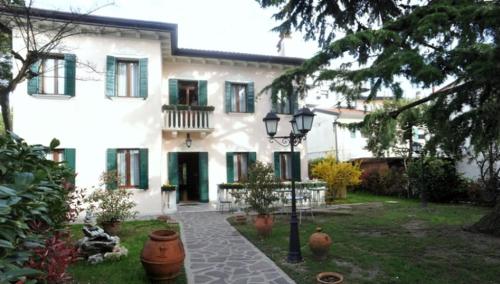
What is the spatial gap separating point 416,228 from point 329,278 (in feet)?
18.0

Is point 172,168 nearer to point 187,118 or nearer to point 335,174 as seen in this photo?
point 187,118

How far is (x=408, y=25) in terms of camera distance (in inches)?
212

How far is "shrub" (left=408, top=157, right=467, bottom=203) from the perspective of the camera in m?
16.2

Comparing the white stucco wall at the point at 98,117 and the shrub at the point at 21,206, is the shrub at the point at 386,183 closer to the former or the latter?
the white stucco wall at the point at 98,117

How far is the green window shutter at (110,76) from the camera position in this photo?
12.9 metres

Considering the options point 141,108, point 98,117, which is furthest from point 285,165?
point 98,117

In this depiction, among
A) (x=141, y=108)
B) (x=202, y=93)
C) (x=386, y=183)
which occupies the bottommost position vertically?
(x=386, y=183)

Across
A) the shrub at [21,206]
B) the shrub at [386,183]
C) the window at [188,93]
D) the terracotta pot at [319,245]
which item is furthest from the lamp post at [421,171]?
the shrub at [21,206]

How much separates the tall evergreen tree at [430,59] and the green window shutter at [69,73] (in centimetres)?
716

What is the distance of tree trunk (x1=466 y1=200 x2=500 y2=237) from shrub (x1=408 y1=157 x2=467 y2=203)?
7126 millimetres

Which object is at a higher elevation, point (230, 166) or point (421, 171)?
point (230, 166)

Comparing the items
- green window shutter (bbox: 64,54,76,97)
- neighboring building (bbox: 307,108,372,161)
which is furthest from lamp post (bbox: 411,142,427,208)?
green window shutter (bbox: 64,54,76,97)

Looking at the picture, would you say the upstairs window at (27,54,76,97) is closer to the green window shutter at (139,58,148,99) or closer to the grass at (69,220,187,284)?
the green window shutter at (139,58,148,99)

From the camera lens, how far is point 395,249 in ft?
24.2
